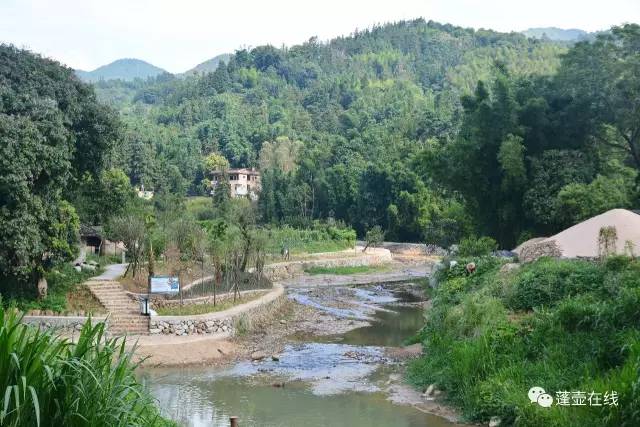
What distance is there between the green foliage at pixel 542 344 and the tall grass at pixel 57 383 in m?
8.79

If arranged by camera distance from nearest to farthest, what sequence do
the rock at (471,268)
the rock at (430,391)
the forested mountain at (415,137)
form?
1. the rock at (430,391)
2. the rock at (471,268)
3. the forested mountain at (415,137)

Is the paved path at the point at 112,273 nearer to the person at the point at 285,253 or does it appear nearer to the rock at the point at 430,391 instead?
the rock at the point at 430,391

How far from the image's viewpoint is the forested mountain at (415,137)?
34.2 metres

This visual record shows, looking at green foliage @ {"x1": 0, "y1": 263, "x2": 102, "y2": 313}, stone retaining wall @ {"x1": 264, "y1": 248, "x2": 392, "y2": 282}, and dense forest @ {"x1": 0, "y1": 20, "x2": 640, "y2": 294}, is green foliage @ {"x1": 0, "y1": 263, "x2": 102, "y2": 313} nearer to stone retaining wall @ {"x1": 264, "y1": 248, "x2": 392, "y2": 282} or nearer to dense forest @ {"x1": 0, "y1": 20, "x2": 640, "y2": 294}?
dense forest @ {"x1": 0, "y1": 20, "x2": 640, "y2": 294}

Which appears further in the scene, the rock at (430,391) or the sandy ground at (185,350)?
the sandy ground at (185,350)

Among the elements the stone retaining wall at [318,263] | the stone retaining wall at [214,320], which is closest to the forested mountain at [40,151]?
the stone retaining wall at [214,320]

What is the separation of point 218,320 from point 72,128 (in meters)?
9.37

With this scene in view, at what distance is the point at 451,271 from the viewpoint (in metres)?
26.8

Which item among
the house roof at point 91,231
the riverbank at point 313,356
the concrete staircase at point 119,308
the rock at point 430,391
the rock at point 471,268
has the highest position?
the house roof at point 91,231

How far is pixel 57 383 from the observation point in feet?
20.4

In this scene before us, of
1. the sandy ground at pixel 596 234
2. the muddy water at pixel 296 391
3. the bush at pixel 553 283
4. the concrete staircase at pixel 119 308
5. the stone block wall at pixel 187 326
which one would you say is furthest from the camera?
the stone block wall at pixel 187 326

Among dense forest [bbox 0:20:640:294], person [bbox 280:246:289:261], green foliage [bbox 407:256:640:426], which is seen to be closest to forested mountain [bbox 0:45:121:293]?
dense forest [bbox 0:20:640:294]

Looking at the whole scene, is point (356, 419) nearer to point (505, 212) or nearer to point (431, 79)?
point (505, 212)

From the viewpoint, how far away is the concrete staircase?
22781mm
